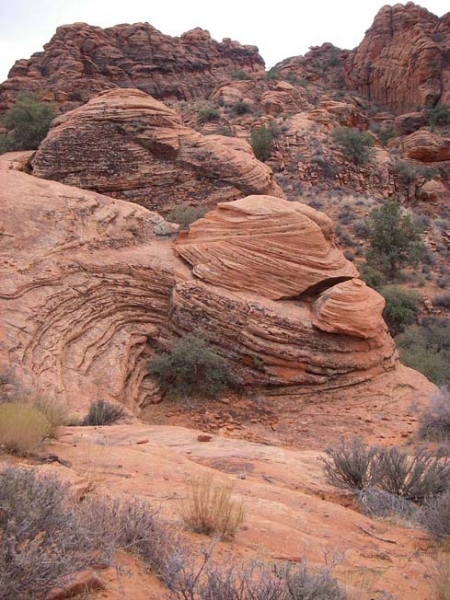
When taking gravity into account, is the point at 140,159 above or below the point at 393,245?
above

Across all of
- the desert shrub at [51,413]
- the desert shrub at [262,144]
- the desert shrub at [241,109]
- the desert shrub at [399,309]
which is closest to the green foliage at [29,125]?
the desert shrub at [262,144]

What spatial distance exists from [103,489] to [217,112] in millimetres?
32750

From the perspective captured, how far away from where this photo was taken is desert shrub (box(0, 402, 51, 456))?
3809 mm

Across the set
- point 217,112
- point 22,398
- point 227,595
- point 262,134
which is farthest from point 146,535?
point 217,112

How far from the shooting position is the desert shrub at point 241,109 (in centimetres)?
3447

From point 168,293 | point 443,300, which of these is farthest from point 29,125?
point 443,300

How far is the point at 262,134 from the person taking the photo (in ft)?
94.3

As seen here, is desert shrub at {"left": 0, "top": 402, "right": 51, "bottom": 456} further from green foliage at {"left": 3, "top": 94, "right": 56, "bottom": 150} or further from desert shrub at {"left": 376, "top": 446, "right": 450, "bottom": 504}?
green foliage at {"left": 3, "top": 94, "right": 56, "bottom": 150}

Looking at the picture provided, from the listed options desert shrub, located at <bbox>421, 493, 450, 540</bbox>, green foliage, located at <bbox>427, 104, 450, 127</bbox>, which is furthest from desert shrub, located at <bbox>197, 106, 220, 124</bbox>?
desert shrub, located at <bbox>421, 493, 450, 540</bbox>

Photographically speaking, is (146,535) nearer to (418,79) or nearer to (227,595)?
(227,595)

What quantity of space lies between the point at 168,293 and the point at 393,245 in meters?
12.0

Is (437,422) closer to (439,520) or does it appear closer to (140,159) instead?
(439,520)

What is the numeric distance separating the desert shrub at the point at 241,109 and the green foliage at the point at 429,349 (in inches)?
928

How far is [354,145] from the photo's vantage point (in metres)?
30.5
